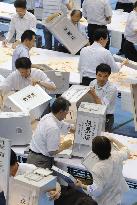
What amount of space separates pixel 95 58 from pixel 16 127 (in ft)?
6.01

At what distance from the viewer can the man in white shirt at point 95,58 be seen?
7242mm

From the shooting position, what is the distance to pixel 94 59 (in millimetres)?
7254

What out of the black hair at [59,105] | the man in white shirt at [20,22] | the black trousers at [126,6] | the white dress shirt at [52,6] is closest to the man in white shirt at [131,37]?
the white dress shirt at [52,6]

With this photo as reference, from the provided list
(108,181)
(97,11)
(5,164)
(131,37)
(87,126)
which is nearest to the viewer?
(5,164)

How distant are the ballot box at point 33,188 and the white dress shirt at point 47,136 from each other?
2.77 ft

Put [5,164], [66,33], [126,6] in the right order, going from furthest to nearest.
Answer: [126,6] → [66,33] → [5,164]

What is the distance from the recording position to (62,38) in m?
8.70

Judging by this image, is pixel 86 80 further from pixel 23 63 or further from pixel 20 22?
pixel 20 22

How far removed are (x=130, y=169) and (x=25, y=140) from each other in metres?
1.20

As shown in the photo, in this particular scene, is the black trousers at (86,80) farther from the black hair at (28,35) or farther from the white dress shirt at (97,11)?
the white dress shirt at (97,11)

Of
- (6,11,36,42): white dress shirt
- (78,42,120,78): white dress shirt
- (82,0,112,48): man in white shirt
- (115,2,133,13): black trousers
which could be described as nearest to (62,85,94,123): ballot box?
Answer: (78,42,120,78): white dress shirt

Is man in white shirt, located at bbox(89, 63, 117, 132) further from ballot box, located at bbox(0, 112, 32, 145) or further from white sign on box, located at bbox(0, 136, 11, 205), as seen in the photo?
white sign on box, located at bbox(0, 136, 11, 205)

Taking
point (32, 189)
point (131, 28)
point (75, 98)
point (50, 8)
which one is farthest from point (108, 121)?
point (50, 8)

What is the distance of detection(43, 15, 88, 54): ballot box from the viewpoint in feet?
28.3
